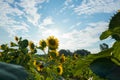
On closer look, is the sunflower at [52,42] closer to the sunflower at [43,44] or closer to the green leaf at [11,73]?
the sunflower at [43,44]

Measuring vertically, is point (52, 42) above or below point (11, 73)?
above

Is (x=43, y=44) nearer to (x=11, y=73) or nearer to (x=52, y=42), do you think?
(x=52, y=42)

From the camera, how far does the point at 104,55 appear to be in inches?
39.7

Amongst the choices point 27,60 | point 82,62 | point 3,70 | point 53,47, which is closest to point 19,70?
point 3,70

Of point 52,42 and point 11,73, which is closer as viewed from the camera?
point 11,73

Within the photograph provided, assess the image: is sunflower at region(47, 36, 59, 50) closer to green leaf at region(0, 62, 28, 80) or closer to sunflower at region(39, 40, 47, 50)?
sunflower at region(39, 40, 47, 50)

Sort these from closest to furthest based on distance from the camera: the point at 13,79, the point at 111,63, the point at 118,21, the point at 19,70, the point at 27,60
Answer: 1. the point at 111,63
2. the point at 118,21
3. the point at 13,79
4. the point at 19,70
5. the point at 27,60

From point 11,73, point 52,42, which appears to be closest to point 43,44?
point 52,42

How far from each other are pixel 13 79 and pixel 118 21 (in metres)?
1.38

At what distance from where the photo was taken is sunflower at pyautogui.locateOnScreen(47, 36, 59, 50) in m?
9.22

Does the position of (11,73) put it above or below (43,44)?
below

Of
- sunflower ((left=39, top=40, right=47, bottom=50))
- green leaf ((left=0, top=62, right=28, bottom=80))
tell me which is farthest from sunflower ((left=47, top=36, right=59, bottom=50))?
green leaf ((left=0, top=62, right=28, bottom=80))

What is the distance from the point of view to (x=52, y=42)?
9.30 metres

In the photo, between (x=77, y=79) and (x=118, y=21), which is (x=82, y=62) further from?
(x=77, y=79)
